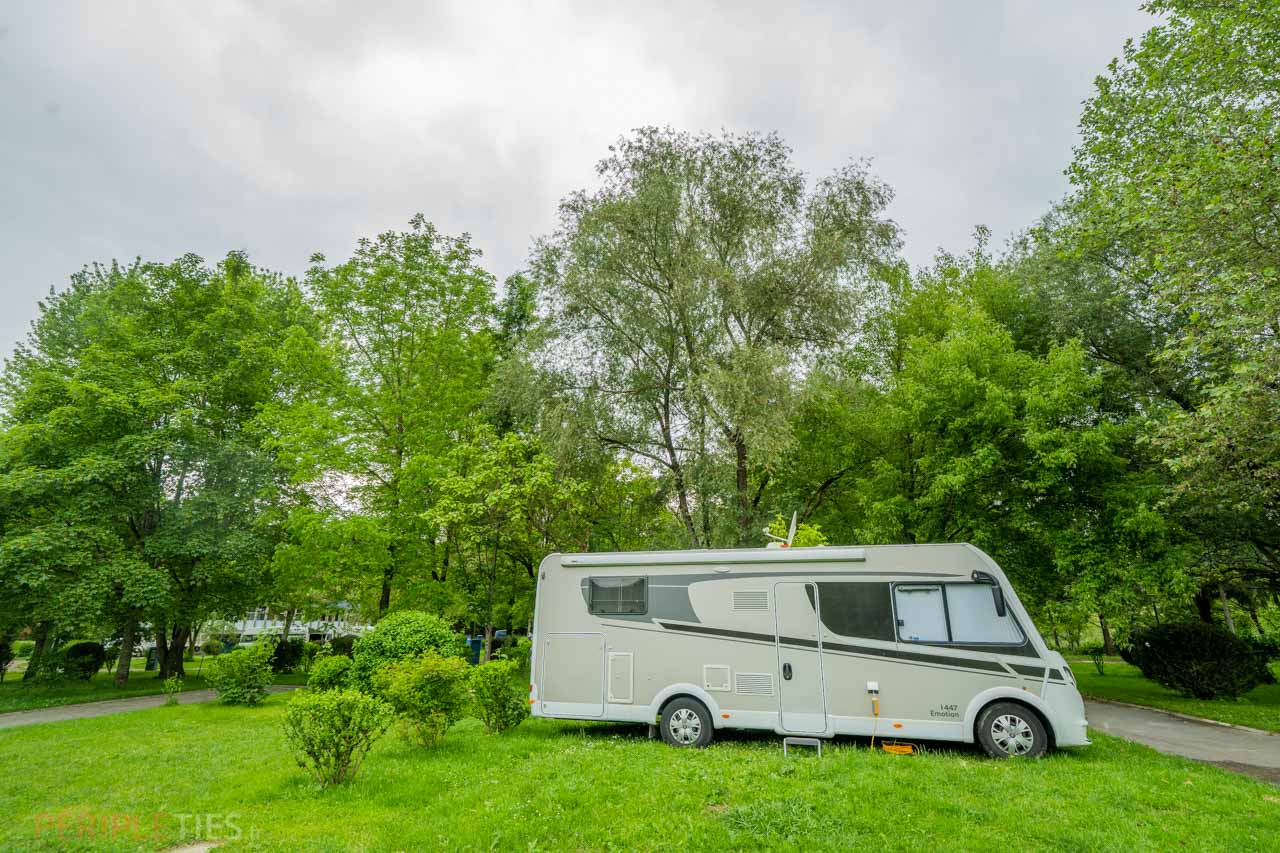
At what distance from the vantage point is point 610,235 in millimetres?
18938

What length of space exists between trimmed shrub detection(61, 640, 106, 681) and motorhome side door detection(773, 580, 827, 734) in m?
27.8

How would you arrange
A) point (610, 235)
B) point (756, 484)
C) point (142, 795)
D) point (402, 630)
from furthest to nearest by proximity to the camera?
point (756, 484) → point (610, 235) → point (402, 630) → point (142, 795)

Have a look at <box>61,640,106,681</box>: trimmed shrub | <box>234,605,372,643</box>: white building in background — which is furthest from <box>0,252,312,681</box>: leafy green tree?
<box>234,605,372,643</box>: white building in background

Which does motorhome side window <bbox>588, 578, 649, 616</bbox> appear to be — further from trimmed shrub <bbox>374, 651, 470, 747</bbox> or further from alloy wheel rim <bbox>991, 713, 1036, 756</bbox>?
alloy wheel rim <bbox>991, 713, 1036, 756</bbox>

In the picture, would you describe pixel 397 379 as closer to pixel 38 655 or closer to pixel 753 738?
pixel 753 738

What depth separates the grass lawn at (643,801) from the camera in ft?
16.9

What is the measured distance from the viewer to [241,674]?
1491 cm

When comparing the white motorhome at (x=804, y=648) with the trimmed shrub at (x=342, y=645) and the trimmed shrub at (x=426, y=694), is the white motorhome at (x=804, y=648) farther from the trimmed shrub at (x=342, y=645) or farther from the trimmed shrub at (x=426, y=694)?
the trimmed shrub at (x=342, y=645)

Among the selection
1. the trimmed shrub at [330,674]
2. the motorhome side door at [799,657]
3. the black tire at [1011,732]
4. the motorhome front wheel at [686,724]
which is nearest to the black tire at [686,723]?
the motorhome front wheel at [686,724]

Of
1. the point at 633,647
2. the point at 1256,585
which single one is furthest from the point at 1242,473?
the point at 633,647

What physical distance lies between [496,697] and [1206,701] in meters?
17.5

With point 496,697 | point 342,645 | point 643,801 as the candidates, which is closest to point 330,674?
point 496,697

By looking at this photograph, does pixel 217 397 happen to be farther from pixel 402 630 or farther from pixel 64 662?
pixel 402 630

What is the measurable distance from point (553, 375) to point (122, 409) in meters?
14.0
